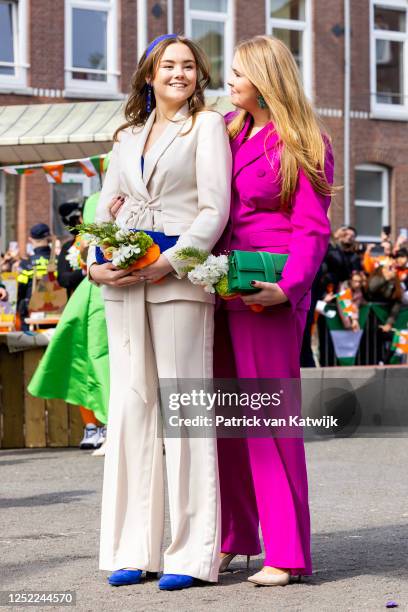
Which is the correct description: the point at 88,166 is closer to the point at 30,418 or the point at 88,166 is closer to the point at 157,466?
the point at 30,418

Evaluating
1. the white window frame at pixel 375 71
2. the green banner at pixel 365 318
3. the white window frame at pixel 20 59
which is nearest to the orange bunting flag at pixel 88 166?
the green banner at pixel 365 318

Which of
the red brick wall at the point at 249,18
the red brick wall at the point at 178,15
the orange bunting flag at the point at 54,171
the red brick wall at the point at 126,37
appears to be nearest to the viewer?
the orange bunting flag at the point at 54,171

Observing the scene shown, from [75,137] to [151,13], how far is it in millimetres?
15686

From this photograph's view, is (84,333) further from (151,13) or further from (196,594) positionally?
(151,13)

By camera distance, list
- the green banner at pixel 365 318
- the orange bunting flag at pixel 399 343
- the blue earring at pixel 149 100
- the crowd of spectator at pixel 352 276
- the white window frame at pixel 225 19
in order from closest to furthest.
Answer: the blue earring at pixel 149 100, the crowd of spectator at pixel 352 276, the green banner at pixel 365 318, the orange bunting flag at pixel 399 343, the white window frame at pixel 225 19

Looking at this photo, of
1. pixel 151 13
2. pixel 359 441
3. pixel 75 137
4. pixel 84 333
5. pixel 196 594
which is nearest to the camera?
pixel 196 594

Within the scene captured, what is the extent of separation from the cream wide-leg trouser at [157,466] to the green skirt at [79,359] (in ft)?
16.1

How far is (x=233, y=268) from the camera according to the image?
4.71m

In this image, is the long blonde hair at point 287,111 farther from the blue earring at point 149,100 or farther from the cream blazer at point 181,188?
the blue earring at point 149,100

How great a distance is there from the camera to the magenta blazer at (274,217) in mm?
4812

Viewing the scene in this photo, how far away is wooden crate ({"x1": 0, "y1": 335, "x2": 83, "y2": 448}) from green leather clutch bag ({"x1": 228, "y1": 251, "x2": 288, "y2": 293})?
6.28 metres

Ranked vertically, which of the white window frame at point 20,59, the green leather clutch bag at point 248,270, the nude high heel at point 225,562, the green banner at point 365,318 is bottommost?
the nude high heel at point 225,562

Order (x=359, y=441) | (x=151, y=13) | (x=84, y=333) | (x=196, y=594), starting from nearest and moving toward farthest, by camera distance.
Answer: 1. (x=196, y=594)
2. (x=84, y=333)
3. (x=359, y=441)
4. (x=151, y=13)

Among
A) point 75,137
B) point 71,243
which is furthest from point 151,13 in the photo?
point 71,243
